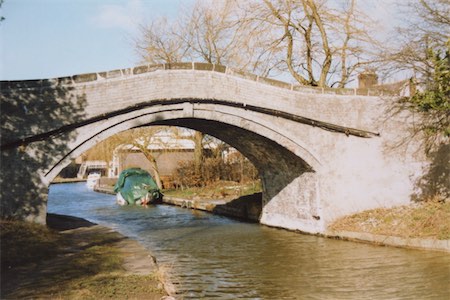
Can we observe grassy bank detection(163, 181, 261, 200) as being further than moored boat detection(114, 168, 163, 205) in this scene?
No

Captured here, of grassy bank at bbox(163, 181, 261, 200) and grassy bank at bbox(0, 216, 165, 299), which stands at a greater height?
grassy bank at bbox(163, 181, 261, 200)

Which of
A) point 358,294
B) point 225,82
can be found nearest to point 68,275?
point 358,294

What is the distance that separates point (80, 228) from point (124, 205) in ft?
44.1

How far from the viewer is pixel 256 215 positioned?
62.0 ft

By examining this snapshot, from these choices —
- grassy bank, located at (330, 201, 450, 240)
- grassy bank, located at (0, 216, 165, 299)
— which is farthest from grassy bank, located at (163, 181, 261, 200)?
grassy bank, located at (0, 216, 165, 299)

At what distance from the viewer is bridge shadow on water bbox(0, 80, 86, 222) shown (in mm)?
11383

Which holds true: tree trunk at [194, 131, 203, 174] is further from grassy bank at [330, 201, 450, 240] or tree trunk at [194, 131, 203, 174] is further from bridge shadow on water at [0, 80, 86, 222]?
bridge shadow on water at [0, 80, 86, 222]

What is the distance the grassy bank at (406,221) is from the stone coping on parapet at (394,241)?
161mm

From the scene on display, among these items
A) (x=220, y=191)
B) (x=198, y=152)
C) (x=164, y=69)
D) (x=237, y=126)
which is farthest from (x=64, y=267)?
(x=198, y=152)

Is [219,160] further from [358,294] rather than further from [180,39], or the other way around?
A: [358,294]

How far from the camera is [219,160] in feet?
102

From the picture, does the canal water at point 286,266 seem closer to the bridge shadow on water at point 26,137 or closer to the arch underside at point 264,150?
the arch underside at point 264,150

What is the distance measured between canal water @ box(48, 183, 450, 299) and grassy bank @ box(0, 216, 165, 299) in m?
1.22

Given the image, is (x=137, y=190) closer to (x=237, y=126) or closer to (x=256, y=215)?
(x=256, y=215)
